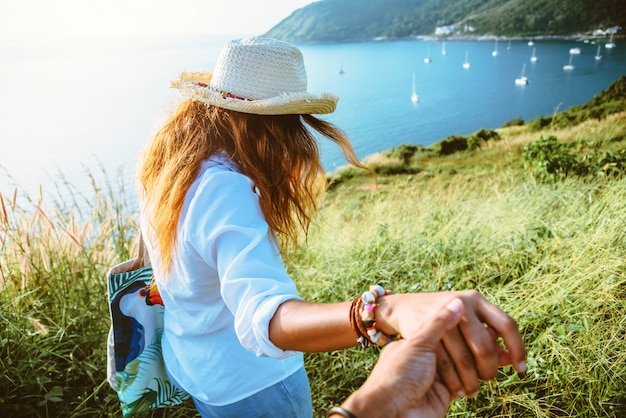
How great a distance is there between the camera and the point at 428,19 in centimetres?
8225

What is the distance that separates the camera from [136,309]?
162 centimetres

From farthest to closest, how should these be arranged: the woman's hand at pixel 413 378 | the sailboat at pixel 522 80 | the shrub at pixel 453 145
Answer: the sailboat at pixel 522 80 → the shrub at pixel 453 145 → the woman's hand at pixel 413 378

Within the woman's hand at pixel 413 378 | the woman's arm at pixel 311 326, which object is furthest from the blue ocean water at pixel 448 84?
the woman's hand at pixel 413 378

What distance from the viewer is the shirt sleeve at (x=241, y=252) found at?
3.00 feet

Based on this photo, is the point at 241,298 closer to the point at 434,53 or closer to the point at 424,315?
the point at 424,315

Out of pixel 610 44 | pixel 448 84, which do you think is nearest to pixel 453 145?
pixel 610 44

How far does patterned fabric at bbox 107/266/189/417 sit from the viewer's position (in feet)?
5.28

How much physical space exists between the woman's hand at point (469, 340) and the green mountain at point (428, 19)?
66537mm

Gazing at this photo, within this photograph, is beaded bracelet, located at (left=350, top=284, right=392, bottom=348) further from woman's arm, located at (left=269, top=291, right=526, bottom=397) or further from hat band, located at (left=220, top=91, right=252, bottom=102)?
hat band, located at (left=220, top=91, right=252, bottom=102)

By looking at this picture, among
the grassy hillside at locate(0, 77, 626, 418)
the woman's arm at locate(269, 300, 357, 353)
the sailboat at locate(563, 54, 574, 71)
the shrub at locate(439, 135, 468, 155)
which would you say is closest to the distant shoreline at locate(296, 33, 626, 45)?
the sailboat at locate(563, 54, 574, 71)

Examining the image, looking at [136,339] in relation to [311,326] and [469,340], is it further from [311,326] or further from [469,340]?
[469,340]

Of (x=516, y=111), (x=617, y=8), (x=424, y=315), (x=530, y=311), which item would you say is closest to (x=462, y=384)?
(x=424, y=315)

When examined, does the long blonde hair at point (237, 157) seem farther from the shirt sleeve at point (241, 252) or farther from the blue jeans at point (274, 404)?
the blue jeans at point (274, 404)

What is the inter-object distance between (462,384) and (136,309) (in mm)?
1238
